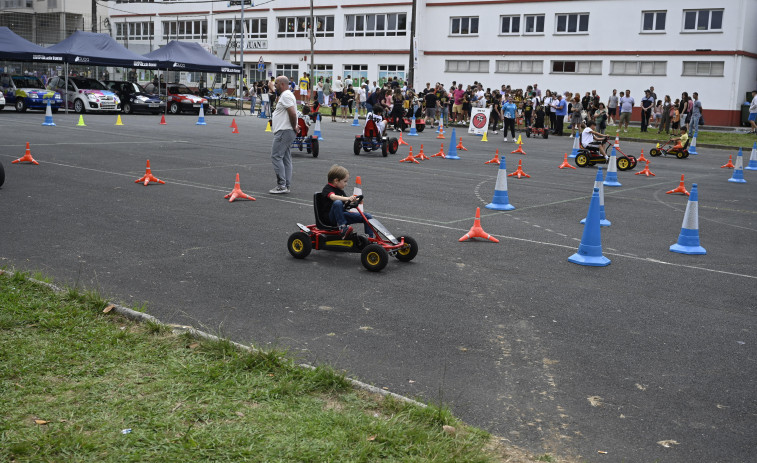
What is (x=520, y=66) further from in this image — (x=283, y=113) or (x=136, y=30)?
(x=136, y=30)

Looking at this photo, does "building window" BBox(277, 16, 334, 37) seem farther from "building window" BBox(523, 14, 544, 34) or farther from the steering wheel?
the steering wheel

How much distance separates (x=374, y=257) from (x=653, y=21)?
44287mm

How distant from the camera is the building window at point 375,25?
59844 mm

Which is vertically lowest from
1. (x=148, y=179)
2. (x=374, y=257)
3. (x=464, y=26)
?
(x=374, y=257)

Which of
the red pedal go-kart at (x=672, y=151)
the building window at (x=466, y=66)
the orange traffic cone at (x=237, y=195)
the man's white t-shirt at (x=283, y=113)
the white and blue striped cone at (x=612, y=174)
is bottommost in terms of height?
the orange traffic cone at (x=237, y=195)

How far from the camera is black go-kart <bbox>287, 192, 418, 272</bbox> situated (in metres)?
8.16

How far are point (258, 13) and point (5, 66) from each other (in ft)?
104

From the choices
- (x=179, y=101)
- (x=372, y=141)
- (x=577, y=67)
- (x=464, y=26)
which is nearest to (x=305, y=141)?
(x=372, y=141)

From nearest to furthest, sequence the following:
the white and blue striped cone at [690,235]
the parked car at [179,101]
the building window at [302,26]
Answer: the white and blue striped cone at [690,235], the parked car at [179,101], the building window at [302,26]

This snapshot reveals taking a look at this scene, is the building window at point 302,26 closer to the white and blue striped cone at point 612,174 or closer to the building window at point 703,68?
the building window at point 703,68

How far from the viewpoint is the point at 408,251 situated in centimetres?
827

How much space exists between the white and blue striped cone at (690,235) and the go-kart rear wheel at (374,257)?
13.5 ft

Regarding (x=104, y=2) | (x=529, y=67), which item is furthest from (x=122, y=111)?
(x=104, y=2)

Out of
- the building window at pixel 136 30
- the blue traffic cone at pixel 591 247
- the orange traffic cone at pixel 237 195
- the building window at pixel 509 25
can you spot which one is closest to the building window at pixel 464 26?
the building window at pixel 509 25
